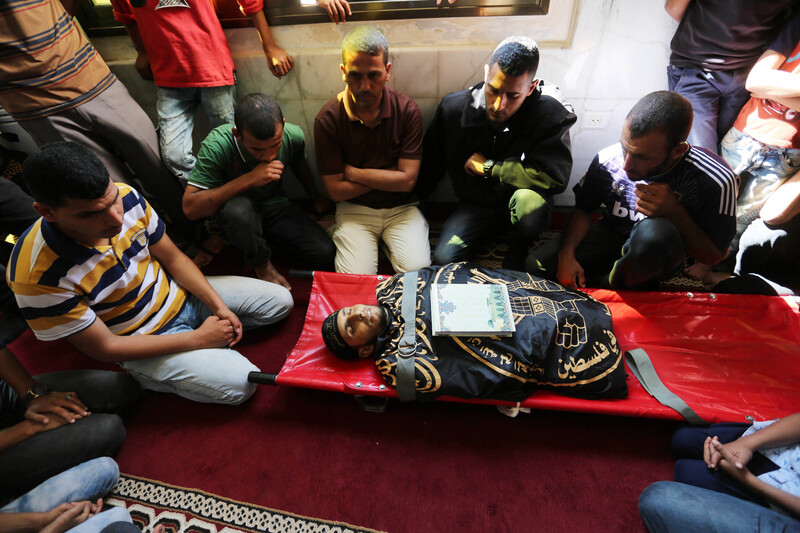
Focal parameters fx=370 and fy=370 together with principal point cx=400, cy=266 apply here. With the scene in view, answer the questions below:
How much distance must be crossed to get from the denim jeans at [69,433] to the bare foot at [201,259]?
86 centimetres

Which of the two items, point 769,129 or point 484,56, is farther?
point 484,56

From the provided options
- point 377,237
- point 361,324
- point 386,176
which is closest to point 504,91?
point 386,176

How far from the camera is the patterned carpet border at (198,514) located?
136 centimetres

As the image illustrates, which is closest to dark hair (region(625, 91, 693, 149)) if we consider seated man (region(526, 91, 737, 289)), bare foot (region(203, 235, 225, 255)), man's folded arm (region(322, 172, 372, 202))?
seated man (region(526, 91, 737, 289))

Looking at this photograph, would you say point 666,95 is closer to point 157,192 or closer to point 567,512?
point 567,512

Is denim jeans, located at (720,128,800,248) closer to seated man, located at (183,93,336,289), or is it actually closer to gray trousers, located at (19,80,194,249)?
seated man, located at (183,93,336,289)

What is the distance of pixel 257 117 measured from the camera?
157 centimetres

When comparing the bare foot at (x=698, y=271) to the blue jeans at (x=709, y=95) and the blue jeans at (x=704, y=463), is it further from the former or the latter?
the blue jeans at (x=704, y=463)

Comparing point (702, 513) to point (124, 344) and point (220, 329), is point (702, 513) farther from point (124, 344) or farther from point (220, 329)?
point (124, 344)

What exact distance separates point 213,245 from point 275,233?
0.52 metres

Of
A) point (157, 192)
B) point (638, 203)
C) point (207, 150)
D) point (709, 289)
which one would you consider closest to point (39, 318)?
point (207, 150)

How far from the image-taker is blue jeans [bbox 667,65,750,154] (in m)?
1.79

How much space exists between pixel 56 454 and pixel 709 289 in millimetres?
3089

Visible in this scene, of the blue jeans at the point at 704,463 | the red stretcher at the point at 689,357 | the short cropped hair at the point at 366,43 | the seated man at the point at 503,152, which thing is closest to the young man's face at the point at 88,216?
the red stretcher at the point at 689,357
